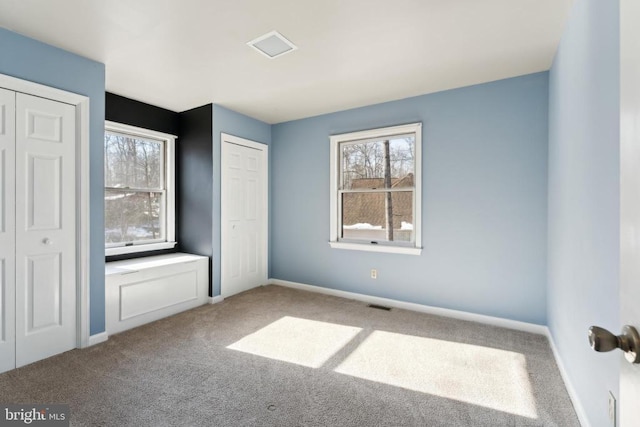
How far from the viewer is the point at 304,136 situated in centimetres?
456

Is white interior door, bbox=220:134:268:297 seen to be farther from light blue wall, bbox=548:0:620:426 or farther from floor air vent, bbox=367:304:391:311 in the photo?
light blue wall, bbox=548:0:620:426

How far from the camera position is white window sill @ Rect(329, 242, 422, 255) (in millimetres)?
3703

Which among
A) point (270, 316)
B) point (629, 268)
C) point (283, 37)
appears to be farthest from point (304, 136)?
point (629, 268)

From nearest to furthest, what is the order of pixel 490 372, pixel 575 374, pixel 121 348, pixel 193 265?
pixel 575 374 → pixel 490 372 → pixel 121 348 → pixel 193 265

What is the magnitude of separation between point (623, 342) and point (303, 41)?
8.45 ft

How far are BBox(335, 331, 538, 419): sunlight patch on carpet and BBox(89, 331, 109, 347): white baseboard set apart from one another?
7.02 ft

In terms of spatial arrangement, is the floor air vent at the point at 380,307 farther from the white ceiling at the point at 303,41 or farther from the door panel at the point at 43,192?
the door panel at the point at 43,192

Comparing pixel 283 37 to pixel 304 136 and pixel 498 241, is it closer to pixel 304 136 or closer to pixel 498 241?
pixel 304 136

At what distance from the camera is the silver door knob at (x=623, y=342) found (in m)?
0.64


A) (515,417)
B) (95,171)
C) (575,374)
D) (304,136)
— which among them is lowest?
(515,417)

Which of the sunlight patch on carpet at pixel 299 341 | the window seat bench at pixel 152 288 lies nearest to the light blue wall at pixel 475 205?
the sunlight patch on carpet at pixel 299 341

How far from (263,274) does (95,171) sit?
2639 mm

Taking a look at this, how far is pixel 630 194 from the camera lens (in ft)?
2.29

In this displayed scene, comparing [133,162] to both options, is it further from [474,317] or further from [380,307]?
[474,317]
